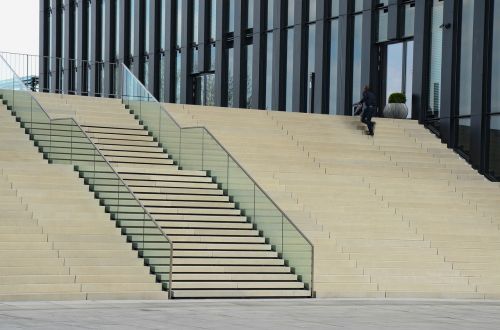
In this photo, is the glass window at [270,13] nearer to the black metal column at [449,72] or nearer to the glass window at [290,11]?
the glass window at [290,11]

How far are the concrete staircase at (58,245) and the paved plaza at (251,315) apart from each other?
1.06 meters

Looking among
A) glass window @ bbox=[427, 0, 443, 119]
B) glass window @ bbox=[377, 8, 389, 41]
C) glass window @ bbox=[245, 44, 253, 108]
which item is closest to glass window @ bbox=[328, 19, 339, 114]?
glass window @ bbox=[377, 8, 389, 41]

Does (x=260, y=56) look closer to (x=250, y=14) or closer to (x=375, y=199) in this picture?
(x=250, y=14)

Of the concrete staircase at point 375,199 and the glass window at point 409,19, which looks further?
the glass window at point 409,19

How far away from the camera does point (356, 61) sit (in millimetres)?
37625

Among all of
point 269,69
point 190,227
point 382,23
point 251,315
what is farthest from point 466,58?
point 251,315

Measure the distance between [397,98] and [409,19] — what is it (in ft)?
8.41

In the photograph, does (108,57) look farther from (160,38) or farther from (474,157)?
(474,157)

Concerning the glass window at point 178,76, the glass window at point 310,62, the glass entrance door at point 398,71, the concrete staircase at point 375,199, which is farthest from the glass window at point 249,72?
the concrete staircase at point 375,199

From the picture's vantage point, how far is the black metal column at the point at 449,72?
1329 inches

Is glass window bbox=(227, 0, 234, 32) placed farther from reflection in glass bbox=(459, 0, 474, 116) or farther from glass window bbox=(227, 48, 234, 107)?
reflection in glass bbox=(459, 0, 474, 116)

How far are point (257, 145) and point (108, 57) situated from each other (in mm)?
23105

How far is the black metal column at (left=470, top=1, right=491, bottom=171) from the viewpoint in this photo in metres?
32.5

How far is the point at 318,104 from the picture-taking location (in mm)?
38531
